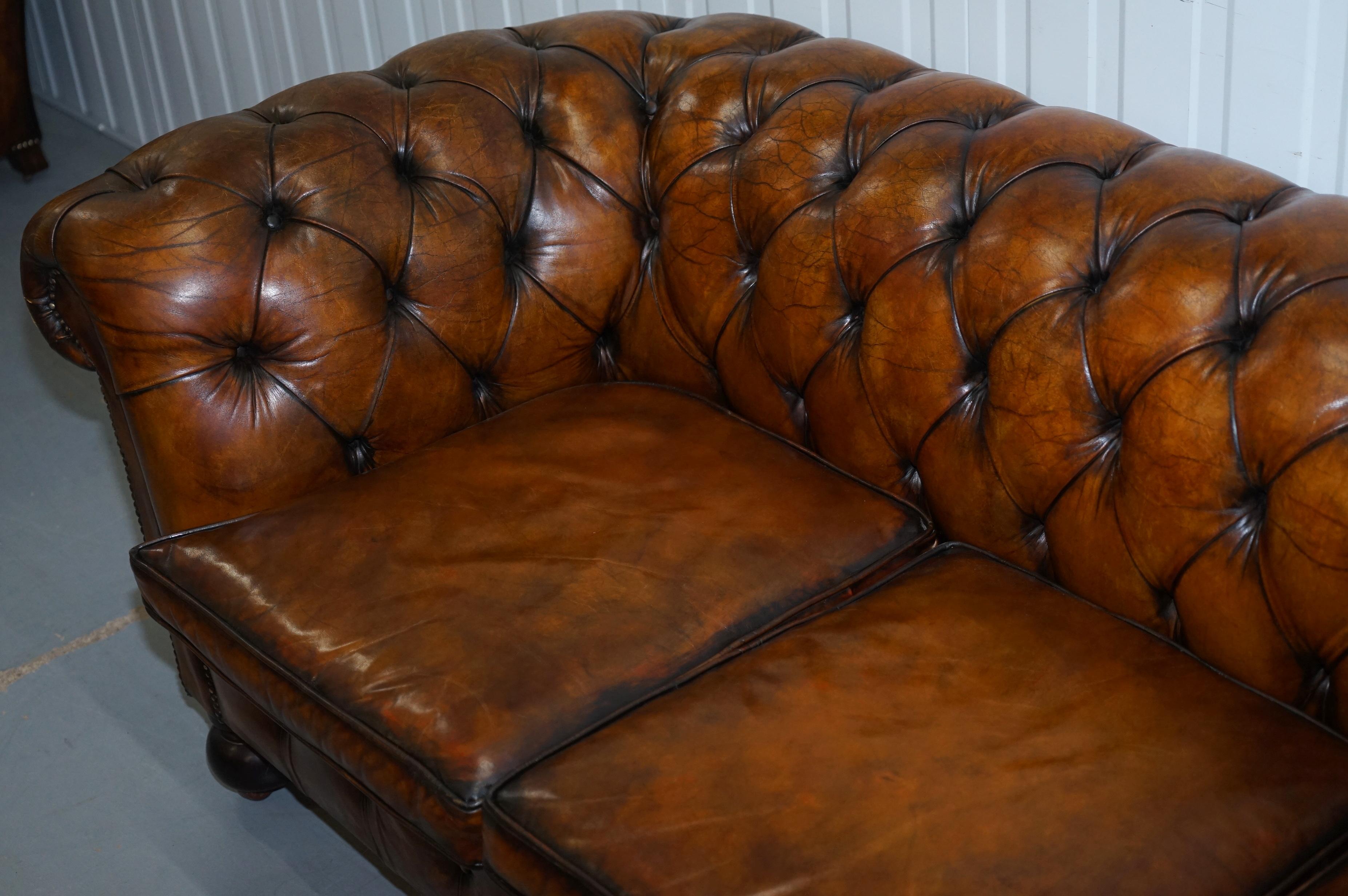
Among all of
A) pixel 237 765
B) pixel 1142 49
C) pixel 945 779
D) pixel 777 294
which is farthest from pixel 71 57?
pixel 945 779

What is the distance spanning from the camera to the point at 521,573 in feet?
4.58

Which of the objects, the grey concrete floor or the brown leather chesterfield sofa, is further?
the grey concrete floor

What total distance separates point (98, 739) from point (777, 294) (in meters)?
1.22

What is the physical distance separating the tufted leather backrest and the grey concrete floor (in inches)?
17.1

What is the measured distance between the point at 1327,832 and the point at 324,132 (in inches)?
→ 54.0

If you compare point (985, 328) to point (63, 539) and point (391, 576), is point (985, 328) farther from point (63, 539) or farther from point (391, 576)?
point (63, 539)

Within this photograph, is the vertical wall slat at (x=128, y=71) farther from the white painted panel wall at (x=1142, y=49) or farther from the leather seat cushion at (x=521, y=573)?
the leather seat cushion at (x=521, y=573)

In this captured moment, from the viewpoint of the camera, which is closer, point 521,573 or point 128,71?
point 521,573

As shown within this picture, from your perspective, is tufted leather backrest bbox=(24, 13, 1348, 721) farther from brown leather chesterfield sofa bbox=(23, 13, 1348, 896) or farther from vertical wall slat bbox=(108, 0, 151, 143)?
vertical wall slat bbox=(108, 0, 151, 143)

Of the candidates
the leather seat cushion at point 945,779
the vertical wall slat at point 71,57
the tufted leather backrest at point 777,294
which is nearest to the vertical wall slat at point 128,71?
the vertical wall slat at point 71,57

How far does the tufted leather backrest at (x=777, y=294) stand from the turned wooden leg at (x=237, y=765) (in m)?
0.30

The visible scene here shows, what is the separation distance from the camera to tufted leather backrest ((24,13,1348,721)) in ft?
3.99

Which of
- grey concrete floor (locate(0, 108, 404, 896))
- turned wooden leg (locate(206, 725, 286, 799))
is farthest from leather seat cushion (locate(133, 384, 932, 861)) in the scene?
grey concrete floor (locate(0, 108, 404, 896))

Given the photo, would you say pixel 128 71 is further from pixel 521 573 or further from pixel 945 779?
pixel 945 779
